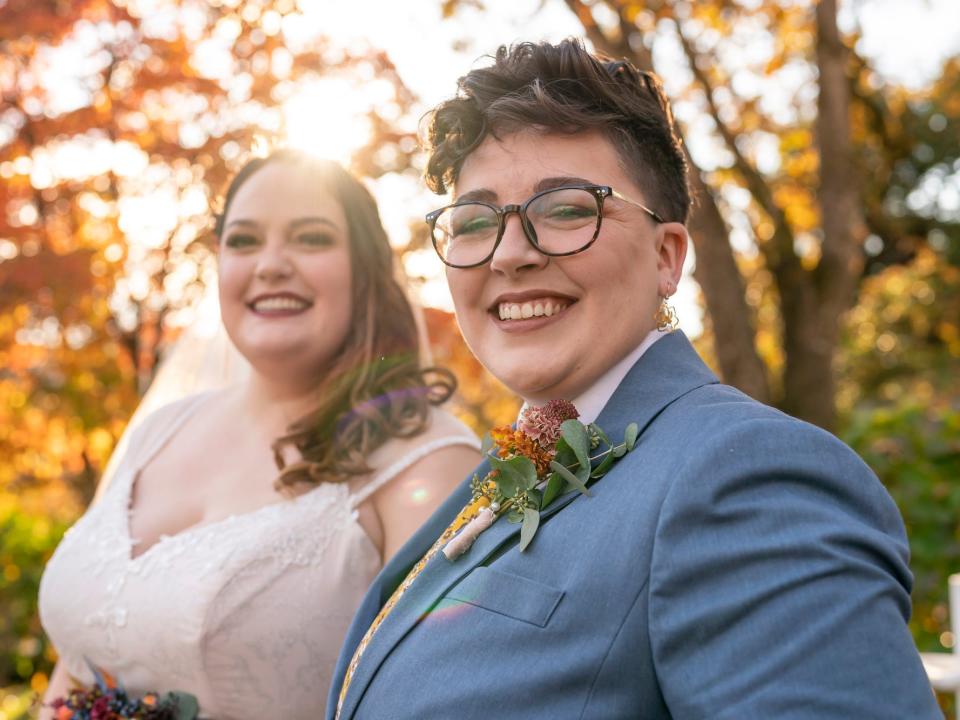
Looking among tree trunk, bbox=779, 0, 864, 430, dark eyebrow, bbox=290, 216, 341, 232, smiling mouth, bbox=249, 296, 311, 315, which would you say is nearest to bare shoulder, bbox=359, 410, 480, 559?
smiling mouth, bbox=249, 296, 311, 315

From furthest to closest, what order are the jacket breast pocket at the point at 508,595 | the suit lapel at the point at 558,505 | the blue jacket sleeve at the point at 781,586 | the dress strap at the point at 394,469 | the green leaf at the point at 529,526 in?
the dress strap at the point at 394,469
the suit lapel at the point at 558,505
the green leaf at the point at 529,526
the jacket breast pocket at the point at 508,595
the blue jacket sleeve at the point at 781,586

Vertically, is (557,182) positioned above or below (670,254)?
above

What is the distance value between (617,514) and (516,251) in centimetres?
54

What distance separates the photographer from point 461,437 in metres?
2.68

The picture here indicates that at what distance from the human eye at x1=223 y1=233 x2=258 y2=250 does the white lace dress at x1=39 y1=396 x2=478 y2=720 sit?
2.50 ft

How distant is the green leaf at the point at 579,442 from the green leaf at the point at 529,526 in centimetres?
10

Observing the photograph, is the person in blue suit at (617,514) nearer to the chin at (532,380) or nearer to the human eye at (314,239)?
the chin at (532,380)

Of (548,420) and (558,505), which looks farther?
(548,420)

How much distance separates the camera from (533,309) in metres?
1.73

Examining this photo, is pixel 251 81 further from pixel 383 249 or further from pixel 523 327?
pixel 523 327

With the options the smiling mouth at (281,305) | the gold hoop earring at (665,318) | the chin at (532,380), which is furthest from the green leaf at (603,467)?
the smiling mouth at (281,305)

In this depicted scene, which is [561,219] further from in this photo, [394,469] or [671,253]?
[394,469]

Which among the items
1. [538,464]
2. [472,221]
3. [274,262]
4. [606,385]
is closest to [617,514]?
[538,464]

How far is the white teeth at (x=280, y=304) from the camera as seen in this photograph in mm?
2760
